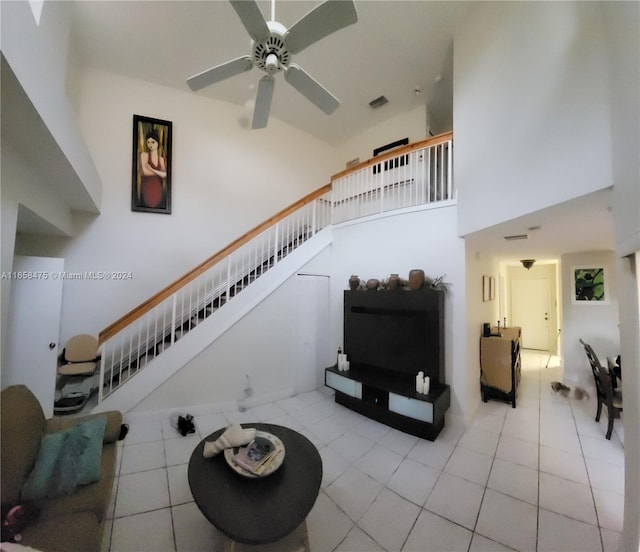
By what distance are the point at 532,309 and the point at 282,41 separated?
8210 millimetres

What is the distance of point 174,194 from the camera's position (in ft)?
14.6

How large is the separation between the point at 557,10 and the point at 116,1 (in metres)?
4.57

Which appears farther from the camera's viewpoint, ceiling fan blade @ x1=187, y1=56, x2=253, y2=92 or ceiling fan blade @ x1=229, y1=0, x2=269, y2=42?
ceiling fan blade @ x1=187, y1=56, x2=253, y2=92

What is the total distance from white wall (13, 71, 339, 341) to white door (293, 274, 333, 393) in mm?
1946

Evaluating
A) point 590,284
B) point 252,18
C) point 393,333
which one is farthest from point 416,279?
point 590,284

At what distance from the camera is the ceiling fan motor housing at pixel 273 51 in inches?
67.8

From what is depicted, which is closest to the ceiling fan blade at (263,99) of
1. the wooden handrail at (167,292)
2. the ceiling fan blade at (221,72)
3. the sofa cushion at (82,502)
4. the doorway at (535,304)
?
the ceiling fan blade at (221,72)

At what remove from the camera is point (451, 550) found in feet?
5.04

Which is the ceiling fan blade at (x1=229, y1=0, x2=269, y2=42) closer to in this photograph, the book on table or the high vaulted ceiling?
the high vaulted ceiling

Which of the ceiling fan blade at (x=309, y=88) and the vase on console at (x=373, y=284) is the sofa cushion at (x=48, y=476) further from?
the vase on console at (x=373, y=284)

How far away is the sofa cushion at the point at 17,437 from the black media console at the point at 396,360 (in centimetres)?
282

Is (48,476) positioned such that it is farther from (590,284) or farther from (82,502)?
(590,284)

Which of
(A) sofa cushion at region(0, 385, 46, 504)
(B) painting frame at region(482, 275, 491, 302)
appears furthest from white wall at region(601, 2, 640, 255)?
(A) sofa cushion at region(0, 385, 46, 504)

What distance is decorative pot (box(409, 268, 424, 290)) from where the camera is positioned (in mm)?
3143
